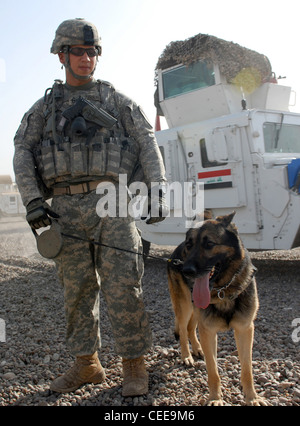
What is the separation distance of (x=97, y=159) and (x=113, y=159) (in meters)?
0.11

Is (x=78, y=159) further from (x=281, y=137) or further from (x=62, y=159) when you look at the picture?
(x=281, y=137)

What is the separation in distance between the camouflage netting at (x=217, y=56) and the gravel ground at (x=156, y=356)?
3.31m

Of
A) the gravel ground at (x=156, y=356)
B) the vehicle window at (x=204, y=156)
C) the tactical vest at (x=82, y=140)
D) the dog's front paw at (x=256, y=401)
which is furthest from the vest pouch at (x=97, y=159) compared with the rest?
the vehicle window at (x=204, y=156)

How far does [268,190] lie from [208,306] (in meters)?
Answer: 3.24

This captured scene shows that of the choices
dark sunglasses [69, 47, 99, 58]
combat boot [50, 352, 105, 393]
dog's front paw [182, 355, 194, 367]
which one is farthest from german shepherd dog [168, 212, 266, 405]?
dark sunglasses [69, 47, 99, 58]

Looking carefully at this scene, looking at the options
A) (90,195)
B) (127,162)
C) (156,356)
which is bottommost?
(156,356)

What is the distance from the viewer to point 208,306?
2625 mm

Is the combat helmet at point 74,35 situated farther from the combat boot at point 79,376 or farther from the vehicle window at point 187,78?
the vehicle window at point 187,78

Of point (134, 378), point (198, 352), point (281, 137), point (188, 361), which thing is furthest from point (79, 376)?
point (281, 137)

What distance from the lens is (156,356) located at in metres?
3.31

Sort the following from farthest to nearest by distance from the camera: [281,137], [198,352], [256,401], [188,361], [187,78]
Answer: [187,78], [281,137], [198,352], [188,361], [256,401]

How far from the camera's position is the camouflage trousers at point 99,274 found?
2682 mm
